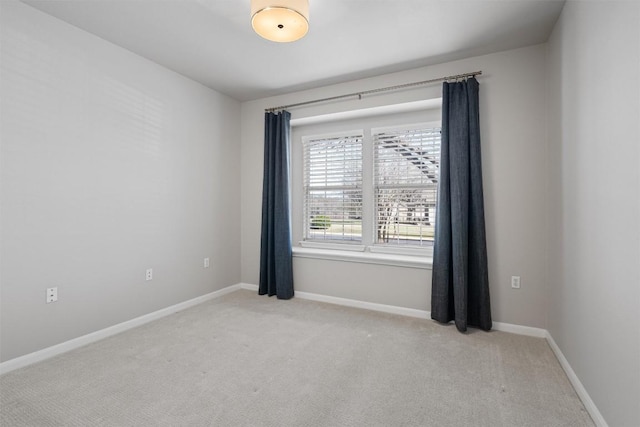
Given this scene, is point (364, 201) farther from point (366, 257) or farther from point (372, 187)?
→ point (366, 257)

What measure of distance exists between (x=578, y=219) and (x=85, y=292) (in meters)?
3.78

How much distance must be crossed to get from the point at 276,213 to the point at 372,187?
124cm

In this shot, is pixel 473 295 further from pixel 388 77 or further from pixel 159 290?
pixel 159 290

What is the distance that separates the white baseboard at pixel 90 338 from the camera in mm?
2199

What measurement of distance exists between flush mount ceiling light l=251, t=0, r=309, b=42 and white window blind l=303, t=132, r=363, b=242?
6.23 feet

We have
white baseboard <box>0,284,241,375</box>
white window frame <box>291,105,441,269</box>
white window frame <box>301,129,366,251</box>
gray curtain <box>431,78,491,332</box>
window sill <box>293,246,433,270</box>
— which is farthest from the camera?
white window frame <box>301,129,366,251</box>

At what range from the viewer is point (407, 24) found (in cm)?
245

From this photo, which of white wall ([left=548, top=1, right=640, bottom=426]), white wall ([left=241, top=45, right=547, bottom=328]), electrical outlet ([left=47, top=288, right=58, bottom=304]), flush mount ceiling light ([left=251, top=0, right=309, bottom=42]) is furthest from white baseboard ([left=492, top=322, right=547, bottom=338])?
electrical outlet ([left=47, top=288, right=58, bottom=304])

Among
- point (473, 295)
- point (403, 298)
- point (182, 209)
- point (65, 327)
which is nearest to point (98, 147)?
point (182, 209)

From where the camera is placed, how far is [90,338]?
8.65ft

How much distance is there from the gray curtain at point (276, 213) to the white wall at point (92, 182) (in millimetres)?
689

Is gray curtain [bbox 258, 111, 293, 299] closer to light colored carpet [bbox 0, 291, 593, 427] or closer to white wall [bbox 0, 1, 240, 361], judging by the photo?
white wall [bbox 0, 1, 240, 361]

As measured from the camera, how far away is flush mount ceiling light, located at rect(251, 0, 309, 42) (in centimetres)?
191

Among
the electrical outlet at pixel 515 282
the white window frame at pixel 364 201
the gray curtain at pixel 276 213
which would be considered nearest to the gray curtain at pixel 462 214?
the electrical outlet at pixel 515 282
